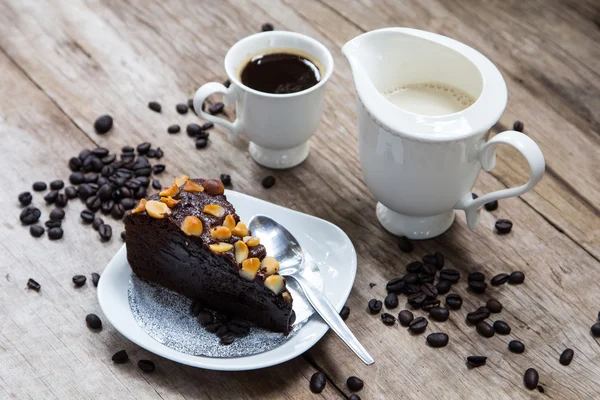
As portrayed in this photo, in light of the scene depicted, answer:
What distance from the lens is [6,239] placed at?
6.14ft

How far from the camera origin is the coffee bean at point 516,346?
5.48ft

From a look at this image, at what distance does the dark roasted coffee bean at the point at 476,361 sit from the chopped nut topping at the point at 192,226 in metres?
0.63

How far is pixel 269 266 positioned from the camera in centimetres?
159

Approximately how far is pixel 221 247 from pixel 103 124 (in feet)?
2.31

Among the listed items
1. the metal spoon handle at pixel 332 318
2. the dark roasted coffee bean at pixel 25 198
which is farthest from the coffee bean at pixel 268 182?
the dark roasted coffee bean at pixel 25 198

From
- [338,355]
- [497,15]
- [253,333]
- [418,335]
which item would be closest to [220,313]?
[253,333]

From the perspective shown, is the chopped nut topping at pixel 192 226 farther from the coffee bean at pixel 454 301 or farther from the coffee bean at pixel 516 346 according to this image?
the coffee bean at pixel 516 346

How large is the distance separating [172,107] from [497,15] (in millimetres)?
1092

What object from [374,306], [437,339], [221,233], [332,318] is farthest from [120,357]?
[437,339]

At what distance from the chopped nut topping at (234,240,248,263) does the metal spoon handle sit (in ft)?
0.54

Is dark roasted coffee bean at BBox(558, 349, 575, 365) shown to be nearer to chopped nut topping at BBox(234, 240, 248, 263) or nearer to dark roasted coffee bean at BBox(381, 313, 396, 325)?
dark roasted coffee bean at BBox(381, 313, 396, 325)

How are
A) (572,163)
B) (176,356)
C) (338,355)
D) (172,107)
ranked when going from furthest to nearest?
1. (172,107)
2. (572,163)
3. (338,355)
4. (176,356)

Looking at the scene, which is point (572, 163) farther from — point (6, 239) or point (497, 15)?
point (6, 239)

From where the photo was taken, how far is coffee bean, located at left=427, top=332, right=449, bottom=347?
5.51 feet
